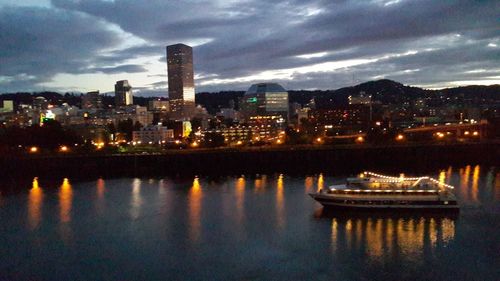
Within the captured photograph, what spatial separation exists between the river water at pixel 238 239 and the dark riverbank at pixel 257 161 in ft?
45.0

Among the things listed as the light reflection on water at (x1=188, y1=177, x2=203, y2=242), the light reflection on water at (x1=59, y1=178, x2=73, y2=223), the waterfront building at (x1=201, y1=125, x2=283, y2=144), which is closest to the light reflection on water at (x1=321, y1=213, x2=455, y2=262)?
the light reflection on water at (x1=188, y1=177, x2=203, y2=242)

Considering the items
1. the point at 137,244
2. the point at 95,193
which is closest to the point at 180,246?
the point at 137,244

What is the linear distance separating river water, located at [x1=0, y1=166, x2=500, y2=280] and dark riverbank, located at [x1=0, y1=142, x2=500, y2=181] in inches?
540

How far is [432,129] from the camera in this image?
6675cm

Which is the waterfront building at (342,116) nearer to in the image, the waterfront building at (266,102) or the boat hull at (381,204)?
the waterfront building at (266,102)

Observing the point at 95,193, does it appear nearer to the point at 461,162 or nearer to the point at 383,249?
the point at 383,249

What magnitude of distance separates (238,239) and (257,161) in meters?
26.9

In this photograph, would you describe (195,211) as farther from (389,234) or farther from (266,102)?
(266,102)

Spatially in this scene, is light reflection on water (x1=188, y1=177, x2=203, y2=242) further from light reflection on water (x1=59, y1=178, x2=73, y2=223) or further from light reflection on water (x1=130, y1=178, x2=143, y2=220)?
light reflection on water (x1=59, y1=178, x2=73, y2=223)

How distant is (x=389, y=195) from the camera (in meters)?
20.8

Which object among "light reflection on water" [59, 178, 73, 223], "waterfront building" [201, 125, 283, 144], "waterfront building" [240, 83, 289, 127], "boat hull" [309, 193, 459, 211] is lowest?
"light reflection on water" [59, 178, 73, 223]

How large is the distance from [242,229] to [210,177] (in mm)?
17211

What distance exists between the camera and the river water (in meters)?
14.2

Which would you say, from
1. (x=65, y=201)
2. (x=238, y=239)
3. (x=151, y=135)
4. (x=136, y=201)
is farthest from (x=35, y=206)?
(x=151, y=135)
